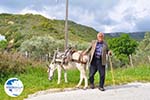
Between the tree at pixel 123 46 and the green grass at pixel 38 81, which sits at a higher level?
the tree at pixel 123 46

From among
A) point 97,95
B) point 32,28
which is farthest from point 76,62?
point 32,28

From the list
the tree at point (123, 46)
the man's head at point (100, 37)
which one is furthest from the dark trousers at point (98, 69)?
the tree at point (123, 46)

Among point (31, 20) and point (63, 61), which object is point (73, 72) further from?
point (31, 20)

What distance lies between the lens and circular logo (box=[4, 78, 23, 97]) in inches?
520

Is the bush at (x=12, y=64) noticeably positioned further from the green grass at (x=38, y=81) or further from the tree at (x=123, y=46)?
the tree at (x=123, y=46)

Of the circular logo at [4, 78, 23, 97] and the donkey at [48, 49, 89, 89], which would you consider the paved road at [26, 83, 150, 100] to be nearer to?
the circular logo at [4, 78, 23, 97]

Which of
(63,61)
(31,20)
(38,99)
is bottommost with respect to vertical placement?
→ (38,99)

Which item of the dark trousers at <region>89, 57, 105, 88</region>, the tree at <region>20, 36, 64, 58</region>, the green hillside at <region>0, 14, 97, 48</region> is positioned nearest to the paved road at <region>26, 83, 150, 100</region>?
the dark trousers at <region>89, 57, 105, 88</region>

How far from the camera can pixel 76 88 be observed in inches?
588

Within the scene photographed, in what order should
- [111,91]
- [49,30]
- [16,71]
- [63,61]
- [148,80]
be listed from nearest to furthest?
[111,91] < [63,61] < [16,71] < [148,80] < [49,30]

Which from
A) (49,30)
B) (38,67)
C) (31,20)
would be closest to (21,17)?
(31,20)

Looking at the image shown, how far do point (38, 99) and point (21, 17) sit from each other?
118 m

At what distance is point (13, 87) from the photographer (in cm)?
1345

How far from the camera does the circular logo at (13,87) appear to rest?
13203 millimetres
